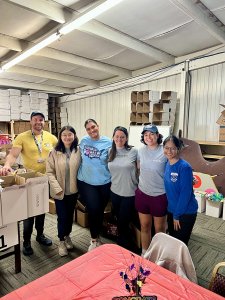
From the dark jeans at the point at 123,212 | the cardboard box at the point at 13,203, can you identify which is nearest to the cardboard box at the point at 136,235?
the dark jeans at the point at 123,212

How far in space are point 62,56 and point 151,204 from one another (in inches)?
128

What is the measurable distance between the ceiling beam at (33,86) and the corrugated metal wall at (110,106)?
0.50 meters

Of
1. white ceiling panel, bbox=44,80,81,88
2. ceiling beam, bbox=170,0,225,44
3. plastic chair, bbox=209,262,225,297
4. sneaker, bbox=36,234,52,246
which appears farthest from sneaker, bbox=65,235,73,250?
white ceiling panel, bbox=44,80,81,88

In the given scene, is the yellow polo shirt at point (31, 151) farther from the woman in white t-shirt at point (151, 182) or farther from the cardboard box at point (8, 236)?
the woman in white t-shirt at point (151, 182)

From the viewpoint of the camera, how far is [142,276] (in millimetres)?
1025

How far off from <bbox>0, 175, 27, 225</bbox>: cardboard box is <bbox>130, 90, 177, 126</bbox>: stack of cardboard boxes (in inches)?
123

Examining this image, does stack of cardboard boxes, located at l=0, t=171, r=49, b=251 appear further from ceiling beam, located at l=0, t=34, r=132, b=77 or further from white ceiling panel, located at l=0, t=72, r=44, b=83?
white ceiling panel, located at l=0, t=72, r=44, b=83

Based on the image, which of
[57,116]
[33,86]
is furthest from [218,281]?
[57,116]

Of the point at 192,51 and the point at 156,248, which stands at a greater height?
the point at 192,51

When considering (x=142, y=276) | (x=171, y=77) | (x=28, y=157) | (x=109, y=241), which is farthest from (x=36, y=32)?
(x=142, y=276)

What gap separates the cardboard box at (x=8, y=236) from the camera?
2.03 m

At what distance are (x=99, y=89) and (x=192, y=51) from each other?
2.98 m

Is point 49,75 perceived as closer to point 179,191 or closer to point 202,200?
point 202,200

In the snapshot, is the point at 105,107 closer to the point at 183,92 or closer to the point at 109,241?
the point at 183,92
